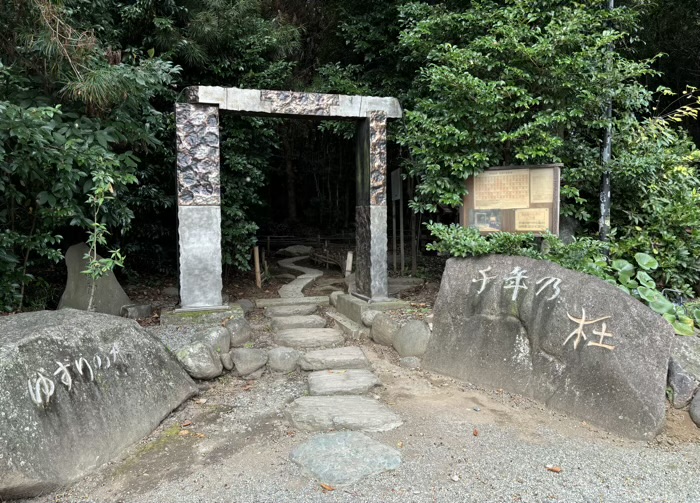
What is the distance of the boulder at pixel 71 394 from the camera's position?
263cm

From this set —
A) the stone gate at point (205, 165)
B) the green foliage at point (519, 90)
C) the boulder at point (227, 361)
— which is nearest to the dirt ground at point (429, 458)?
the boulder at point (227, 361)

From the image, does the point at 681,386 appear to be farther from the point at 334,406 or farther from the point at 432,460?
the point at 334,406

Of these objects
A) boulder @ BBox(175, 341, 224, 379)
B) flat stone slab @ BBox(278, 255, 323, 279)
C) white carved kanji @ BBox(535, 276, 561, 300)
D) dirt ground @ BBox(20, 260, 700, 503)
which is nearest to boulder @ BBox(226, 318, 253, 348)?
boulder @ BBox(175, 341, 224, 379)

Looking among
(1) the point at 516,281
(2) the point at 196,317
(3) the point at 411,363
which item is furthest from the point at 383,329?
(2) the point at 196,317

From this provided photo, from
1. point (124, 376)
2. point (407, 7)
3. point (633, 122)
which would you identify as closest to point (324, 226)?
point (407, 7)

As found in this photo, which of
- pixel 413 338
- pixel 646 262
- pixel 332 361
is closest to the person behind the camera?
pixel 646 262

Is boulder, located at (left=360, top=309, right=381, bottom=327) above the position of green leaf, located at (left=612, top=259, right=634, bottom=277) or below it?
below

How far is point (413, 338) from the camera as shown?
5117 millimetres

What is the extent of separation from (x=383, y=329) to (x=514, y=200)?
2089mm

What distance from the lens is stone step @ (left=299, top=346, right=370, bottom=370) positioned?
16.1 feet

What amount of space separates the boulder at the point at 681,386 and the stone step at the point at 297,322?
389 centimetres

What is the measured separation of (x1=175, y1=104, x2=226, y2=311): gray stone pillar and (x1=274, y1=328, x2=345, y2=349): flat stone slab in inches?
32.9

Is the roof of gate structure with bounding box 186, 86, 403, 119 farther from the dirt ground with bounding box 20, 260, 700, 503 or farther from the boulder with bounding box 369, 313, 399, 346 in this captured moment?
the dirt ground with bounding box 20, 260, 700, 503

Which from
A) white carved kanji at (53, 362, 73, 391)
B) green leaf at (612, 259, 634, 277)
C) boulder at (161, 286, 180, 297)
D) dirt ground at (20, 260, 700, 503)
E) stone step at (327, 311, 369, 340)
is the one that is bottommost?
dirt ground at (20, 260, 700, 503)
